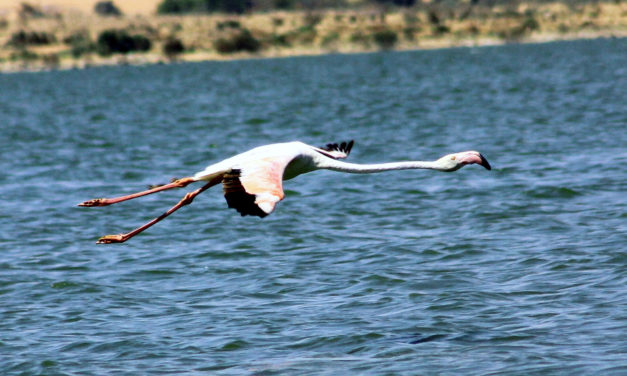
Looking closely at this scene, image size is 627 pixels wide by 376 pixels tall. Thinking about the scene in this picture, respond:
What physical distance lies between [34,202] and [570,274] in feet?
36.2

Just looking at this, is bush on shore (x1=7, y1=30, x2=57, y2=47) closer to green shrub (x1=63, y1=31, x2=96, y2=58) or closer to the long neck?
green shrub (x1=63, y1=31, x2=96, y2=58)

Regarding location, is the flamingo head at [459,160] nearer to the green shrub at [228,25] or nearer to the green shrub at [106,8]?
the green shrub at [228,25]

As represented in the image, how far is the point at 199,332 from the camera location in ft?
36.7

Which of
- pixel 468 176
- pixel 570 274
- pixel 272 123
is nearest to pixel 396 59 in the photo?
pixel 272 123

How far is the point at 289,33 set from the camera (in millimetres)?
96062

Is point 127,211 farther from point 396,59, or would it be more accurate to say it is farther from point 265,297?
point 396,59

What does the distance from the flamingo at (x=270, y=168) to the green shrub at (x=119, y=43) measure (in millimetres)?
78150

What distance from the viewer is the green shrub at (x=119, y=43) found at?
8775cm

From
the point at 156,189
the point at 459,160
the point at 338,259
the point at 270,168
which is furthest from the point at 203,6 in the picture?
the point at 270,168

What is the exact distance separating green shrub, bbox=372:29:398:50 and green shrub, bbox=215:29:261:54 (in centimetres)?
1069

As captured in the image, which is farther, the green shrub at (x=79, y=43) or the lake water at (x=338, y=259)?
the green shrub at (x=79, y=43)

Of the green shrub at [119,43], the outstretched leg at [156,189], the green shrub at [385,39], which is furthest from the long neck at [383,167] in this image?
the green shrub at [385,39]

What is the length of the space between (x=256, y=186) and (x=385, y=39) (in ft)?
287

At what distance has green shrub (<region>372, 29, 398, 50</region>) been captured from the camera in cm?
9500
